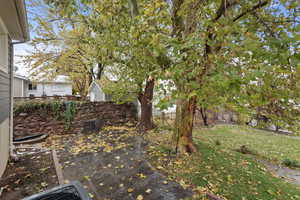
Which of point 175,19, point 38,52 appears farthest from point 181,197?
point 38,52

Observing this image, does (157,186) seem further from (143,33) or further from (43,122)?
(43,122)

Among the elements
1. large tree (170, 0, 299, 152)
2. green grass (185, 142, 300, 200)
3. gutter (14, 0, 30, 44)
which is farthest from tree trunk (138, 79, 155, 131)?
gutter (14, 0, 30, 44)

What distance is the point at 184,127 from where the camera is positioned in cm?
423

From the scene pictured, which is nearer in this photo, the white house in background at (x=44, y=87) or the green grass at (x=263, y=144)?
the green grass at (x=263, y=144)

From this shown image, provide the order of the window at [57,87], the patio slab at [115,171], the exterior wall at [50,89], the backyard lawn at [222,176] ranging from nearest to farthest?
1. the patio slab at [115,171]
2. the backyard lawn at [222,176]
3. the exterior wall at [50,89]
4. the window at [57,87]

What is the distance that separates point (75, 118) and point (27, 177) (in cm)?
393

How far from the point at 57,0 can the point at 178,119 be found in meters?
4.34

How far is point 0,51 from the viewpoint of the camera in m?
2.82

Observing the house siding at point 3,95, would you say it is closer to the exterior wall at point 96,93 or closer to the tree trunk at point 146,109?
the tree trunk at point 146,109

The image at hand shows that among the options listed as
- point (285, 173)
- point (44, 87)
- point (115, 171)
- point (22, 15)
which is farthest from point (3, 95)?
point (44, 87)

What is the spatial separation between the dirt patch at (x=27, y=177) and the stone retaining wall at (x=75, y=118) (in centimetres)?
243

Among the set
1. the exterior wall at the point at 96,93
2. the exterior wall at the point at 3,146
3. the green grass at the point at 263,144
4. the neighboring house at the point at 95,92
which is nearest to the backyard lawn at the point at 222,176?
the green grass at the point at 263,144

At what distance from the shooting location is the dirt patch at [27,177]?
8.27 ft

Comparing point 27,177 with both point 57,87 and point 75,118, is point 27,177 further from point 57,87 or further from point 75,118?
point 57,87
